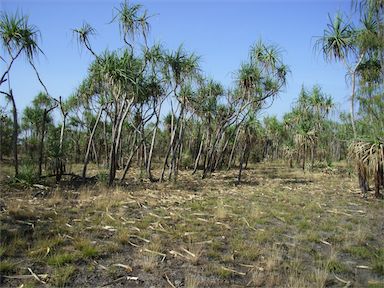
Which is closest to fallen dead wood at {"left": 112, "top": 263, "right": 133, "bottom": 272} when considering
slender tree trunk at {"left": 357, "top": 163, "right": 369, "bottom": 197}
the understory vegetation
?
the understory vegetation

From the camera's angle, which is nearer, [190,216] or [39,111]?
[190,216]

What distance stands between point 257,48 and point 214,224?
38.6 feet

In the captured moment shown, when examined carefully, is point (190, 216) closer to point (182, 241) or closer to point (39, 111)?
point (182, 241)

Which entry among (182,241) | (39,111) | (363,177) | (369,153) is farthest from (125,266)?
(39,111)

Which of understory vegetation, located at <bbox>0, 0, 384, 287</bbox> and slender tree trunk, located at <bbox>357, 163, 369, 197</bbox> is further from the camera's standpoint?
slender tree trunk, located at <bbox>357, 163, 369, 197</bbox>

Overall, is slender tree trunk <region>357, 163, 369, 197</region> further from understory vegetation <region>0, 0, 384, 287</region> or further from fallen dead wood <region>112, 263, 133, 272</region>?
fallen dead wood <region>112, 263, 133, 272</region>

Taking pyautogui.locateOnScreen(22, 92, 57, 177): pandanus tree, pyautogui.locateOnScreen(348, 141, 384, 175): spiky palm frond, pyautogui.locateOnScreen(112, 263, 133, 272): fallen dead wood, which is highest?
pyautogui.locateOnScreen(22, 92, 57, 177): pandanus tree

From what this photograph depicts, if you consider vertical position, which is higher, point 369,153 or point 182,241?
point 369,153

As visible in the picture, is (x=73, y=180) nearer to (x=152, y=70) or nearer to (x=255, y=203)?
(x=152, y=70)

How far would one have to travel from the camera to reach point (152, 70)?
51.0ft

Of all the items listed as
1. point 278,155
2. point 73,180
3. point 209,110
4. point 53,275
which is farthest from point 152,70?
point 278,155

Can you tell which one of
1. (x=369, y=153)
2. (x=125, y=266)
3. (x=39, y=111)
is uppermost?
(x=39, y=111)

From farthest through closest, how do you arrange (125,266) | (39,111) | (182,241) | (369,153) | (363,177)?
1. (39,111)
2. (363,177)
3. (369,153)
4. (182,241)
5. (125,266)

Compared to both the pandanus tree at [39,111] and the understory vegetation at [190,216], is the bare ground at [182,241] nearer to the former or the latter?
the understory vegetation at [190,216]
